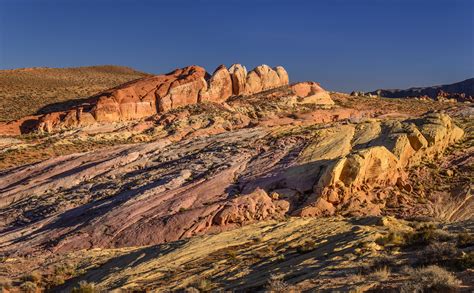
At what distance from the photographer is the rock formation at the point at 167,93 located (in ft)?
169

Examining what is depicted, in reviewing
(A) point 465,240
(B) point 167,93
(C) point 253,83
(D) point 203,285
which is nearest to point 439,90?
(C) point 253,83

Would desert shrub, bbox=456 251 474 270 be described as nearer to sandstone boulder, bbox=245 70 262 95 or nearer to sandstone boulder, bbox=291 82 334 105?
sandstone boulder, bbox=291 82 334 105

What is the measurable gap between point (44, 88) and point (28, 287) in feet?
249

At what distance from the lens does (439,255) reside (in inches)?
425

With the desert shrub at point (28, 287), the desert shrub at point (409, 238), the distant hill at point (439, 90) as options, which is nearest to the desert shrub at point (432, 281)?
the desert shrub at point (409, 238)

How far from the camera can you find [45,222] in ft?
75.3

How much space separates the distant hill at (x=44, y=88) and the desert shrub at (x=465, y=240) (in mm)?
62448

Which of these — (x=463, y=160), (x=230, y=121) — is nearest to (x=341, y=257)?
(x=463, y=160)

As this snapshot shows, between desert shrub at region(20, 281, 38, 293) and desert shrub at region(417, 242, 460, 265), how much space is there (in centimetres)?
1246

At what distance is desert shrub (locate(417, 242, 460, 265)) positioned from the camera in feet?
34.8

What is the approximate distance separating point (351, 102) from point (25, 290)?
152 ft

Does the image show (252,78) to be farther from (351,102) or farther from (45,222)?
(45,222)

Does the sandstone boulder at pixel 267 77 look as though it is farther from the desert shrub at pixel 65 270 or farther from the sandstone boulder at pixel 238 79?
the desert shrub at pixel 65 270

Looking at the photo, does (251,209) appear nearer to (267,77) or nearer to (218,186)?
(218,186)
